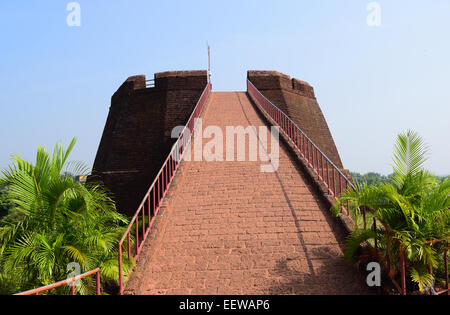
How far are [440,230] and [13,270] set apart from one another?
517 cm

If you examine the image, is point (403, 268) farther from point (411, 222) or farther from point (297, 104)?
point (297, 104)

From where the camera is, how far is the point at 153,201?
6.96 metres

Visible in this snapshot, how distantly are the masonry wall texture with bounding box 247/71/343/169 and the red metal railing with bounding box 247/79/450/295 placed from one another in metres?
0.74

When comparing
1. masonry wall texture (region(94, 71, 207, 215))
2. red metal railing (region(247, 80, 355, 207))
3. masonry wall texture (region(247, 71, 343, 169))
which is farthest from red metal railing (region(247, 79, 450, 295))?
masonry wall texture (region(94, 71, 207, 215))

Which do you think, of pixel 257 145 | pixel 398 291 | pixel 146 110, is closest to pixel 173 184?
pixel 257 145

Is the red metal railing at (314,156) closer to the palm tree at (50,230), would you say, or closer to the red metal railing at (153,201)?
the red metal railing at (153,201)

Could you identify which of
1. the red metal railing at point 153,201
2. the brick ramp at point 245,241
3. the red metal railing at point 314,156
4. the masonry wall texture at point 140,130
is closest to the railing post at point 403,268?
the red metal railing at point 314,156

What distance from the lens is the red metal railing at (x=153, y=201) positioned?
5.17m

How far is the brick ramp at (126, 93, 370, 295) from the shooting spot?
4.74m

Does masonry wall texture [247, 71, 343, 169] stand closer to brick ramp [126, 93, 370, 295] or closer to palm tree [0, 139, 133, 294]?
brick ramp [126, 93, 370, 295]

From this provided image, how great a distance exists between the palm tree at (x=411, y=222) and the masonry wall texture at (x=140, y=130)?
34.4 ft

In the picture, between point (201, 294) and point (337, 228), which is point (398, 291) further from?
point (201, 294)

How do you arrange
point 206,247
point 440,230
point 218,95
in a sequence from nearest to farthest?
point 440,230
point 206,247
point 218,95

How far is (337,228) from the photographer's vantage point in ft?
19.8
